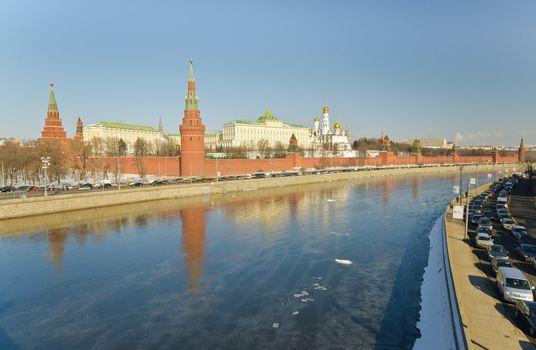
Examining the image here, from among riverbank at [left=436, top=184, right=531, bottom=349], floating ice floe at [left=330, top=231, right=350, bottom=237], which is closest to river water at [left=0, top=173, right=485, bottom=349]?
floating ice floe at [left=330, top=231, right=350, bottom=237]

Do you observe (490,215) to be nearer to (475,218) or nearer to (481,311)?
(475,218)

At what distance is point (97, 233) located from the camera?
21766 millimetres

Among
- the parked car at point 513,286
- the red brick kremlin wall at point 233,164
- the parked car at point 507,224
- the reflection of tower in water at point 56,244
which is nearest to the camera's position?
the parked car at point 513,286

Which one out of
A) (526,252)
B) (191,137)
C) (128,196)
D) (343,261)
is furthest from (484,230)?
(191,137)

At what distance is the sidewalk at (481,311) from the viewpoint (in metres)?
7.95

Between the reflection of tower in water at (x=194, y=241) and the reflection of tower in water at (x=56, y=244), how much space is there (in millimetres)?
5264

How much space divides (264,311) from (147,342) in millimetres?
3227

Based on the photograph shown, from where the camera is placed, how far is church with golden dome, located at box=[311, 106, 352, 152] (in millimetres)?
98500

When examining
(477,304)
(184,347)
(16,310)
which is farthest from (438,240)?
(16,310)

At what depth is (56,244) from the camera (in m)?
19.2

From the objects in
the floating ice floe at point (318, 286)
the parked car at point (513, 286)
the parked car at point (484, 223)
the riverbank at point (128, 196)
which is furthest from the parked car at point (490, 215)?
the riverbank at point (128, 196)

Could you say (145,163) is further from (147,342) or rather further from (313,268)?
(147,342)

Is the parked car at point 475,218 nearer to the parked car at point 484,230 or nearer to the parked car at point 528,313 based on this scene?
the parked car at point 484,230

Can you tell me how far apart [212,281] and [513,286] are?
899cm
